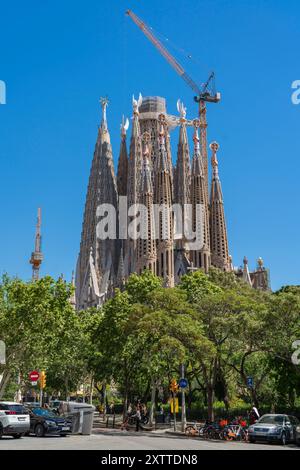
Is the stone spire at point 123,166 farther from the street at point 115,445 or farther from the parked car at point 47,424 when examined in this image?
the street at point 115,445

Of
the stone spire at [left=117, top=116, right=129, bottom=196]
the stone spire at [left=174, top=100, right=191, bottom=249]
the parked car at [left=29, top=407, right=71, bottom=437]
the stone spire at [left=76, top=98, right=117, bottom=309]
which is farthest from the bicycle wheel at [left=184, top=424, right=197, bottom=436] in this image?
the stone spire at [left=117, top=116, right=129, bottom=196]

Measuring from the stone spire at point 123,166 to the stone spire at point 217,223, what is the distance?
17813mm

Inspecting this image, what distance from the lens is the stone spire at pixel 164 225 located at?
8200 cm

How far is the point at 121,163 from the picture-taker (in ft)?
353

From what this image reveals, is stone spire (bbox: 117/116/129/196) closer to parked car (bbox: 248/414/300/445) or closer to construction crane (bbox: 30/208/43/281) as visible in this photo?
construction crane (bbox: 30/208/43/281)

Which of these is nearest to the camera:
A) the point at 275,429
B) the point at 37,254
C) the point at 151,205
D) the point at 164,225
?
the point at 275,429

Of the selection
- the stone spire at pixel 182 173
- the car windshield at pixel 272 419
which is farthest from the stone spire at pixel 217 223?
the car windshield at pixel 272 419

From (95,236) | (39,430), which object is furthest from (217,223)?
(39,430)

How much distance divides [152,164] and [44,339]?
242ft

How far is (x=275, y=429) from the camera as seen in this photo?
888 inches

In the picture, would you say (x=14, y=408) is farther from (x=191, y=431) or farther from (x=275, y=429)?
(x=275, y=429)

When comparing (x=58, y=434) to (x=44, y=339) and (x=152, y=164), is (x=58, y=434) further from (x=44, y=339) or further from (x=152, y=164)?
(x=152, y=164)

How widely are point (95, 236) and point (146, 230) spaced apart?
17.0 m
